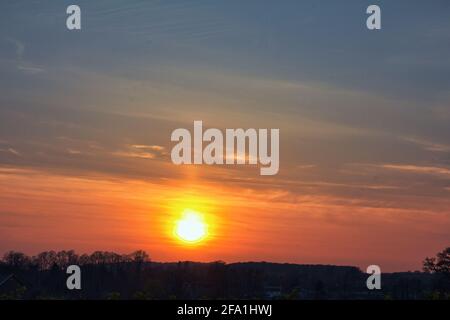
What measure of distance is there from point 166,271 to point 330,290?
1062 centimetres

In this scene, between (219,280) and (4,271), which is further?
(4,271)
